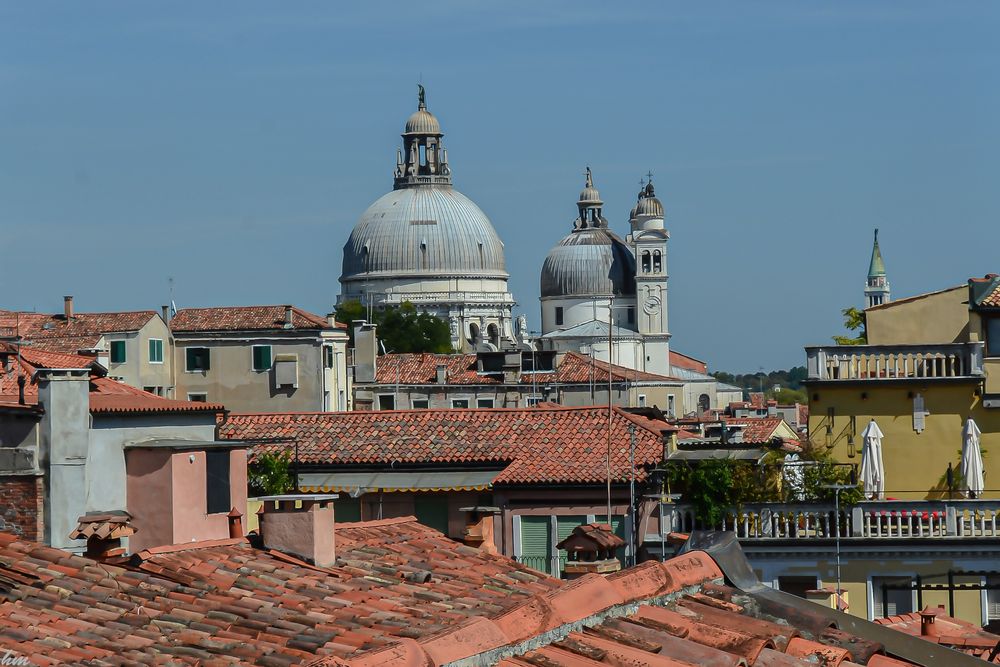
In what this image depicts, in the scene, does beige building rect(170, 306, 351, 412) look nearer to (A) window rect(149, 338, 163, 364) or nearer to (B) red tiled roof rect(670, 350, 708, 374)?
(A) window rect(149, 338, 163, 364)

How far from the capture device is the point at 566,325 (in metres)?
155

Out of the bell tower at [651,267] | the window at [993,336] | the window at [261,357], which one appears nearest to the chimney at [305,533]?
the window at [993,336]

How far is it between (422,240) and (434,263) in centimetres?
219

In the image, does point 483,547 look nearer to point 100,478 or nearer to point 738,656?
point 100,478

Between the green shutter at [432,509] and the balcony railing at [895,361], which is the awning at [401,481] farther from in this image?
the balcony railing at [895,361]

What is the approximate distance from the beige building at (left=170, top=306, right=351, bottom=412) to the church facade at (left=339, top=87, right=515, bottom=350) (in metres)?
84.7

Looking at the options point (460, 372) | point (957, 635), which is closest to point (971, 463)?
point (957, 635)

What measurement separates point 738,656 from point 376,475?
17.7 meters

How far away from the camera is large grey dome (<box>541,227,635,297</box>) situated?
504 feet

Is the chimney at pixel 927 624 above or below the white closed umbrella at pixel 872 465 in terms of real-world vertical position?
below

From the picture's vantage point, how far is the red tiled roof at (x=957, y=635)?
42.9 feet

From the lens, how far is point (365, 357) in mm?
73125

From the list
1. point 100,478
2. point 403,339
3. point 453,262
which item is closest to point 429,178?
point 453,262

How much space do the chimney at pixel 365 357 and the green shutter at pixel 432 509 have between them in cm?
4524
